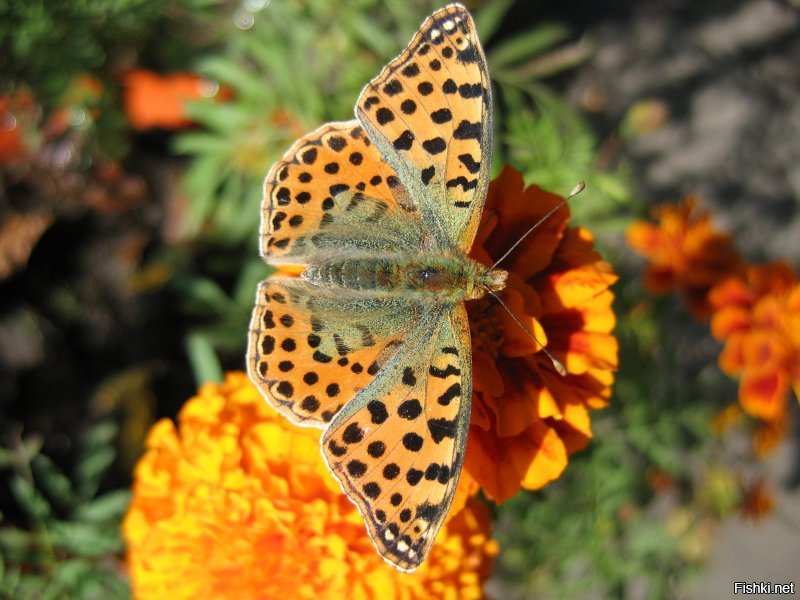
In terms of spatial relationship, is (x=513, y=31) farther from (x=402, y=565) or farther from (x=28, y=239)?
(x=402, y=565)

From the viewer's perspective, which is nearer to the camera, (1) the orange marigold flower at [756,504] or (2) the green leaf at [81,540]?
(2) the green leaf at [81,540]

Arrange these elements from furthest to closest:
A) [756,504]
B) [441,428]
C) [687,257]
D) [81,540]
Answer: [756,504] → [687,257] → [81,540] → [441,428]

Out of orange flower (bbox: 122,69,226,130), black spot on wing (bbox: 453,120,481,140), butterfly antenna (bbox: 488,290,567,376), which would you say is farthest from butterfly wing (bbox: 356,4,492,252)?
orange flower (bbox: 122,69,226,130)

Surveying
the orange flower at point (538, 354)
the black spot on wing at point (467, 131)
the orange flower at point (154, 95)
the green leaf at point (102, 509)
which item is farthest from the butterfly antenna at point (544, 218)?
the orange flower at point (154, 95)

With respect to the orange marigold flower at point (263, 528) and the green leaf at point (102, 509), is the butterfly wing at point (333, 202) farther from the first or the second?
the green leaf at point (102, 509)

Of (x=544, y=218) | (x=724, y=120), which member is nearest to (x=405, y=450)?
(x=544, y=218)

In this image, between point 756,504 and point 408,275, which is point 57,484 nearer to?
point 408,275
